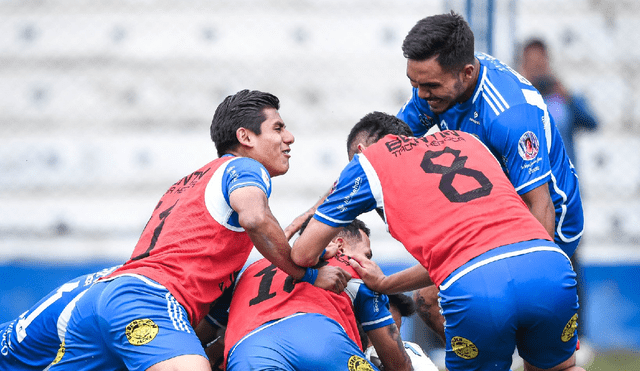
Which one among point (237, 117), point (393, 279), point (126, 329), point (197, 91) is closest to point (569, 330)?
point (393, 279)

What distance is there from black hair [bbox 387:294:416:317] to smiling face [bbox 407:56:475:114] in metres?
1.19

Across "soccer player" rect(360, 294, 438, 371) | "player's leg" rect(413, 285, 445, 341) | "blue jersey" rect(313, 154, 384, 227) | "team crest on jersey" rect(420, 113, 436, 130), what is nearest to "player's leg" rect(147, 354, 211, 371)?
"blue jersey" rect(313, 154, 384, 227)

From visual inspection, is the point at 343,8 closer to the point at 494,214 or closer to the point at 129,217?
the point at 129,217

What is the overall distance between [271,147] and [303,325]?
115cm

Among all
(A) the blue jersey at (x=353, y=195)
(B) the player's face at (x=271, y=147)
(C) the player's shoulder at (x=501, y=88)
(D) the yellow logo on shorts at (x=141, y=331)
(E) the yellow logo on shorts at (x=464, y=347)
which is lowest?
(E) the yellow logo on shorts at (x=464, y=347)

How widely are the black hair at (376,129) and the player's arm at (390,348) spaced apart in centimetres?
96

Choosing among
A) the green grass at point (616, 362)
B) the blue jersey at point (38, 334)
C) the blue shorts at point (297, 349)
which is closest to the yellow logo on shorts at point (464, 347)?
the blue shorts at point (297, 349)

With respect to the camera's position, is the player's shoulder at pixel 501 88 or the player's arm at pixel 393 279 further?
the player's shoulder at pixel 501 88

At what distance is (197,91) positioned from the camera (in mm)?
11562

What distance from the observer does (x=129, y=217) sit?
1091 centimetres

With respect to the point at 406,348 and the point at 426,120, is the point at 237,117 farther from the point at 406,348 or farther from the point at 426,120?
the point at 406,348

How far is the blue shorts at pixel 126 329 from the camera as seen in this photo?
9.50ft

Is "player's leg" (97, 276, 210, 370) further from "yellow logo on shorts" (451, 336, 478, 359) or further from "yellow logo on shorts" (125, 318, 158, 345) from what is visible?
"yellow logo on shorts" (451, 336, 478, 359)

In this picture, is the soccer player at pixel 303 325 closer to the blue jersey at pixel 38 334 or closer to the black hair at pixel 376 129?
the black hair at pixel 376 129
